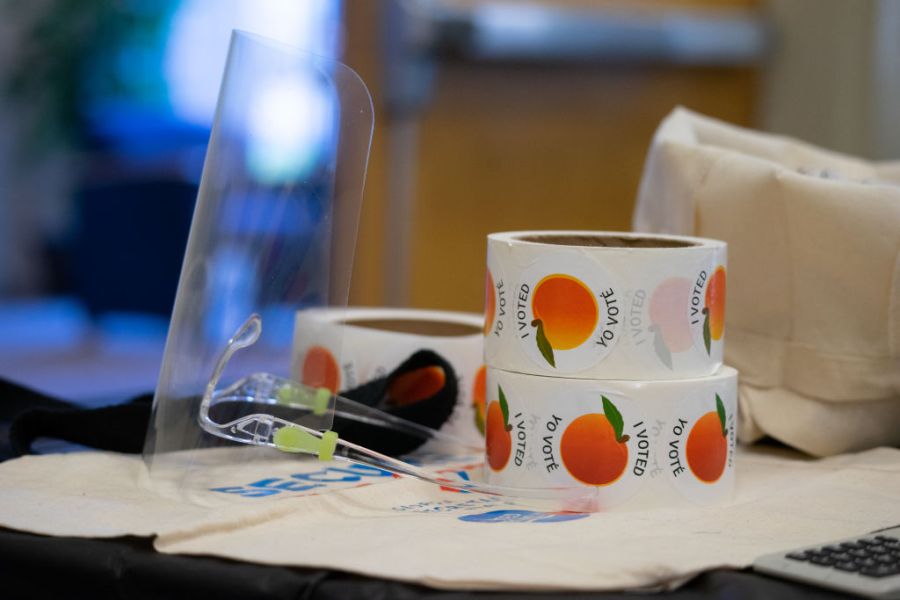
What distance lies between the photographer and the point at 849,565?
0.48 m

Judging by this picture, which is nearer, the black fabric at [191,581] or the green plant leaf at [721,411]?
the black fabric at [191,581]

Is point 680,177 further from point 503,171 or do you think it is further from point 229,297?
point 503,171

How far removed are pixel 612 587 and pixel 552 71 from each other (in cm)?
162

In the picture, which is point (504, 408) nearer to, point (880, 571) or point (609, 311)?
point (609, 311)

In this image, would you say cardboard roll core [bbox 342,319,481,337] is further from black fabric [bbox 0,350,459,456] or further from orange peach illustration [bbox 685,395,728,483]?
orange peach illustration [bbox 685,395,728,483]

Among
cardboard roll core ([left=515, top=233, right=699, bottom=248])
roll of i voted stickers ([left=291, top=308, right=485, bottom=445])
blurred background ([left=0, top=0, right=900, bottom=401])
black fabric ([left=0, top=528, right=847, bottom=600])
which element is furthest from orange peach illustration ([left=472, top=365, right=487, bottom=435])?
blurred background ([left=0, top=0, right=900, bottom=401])

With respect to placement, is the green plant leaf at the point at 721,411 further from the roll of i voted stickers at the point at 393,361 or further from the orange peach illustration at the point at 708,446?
the roll of i voted stickers at the point at 393,361

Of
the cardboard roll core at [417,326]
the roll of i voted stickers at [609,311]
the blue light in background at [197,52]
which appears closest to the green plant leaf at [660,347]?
the roll of i voted stickers at [609,311]

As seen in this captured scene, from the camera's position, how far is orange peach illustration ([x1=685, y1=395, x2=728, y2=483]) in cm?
60

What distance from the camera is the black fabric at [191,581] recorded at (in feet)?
1.52

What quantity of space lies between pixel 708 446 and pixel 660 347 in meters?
0.06

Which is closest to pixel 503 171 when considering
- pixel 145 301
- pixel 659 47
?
pixel 659 47

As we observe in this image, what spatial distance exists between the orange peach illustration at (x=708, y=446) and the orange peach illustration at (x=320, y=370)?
0.23 m

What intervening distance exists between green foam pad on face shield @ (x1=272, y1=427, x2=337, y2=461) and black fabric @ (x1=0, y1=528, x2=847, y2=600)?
0.10 m
